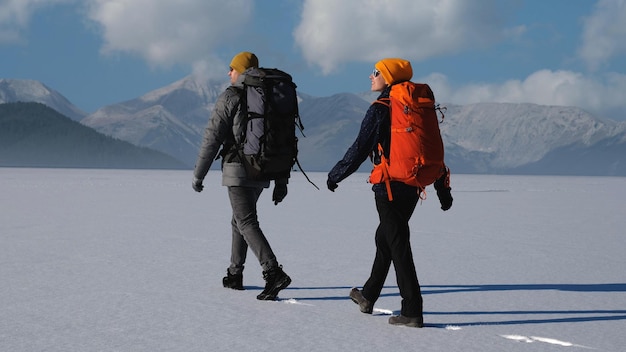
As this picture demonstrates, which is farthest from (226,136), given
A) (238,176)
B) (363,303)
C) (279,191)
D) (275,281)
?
(363,303)

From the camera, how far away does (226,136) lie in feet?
19.8

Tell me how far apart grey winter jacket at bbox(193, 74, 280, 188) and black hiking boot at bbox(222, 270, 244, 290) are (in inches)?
38.8

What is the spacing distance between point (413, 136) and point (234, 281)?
246 cm

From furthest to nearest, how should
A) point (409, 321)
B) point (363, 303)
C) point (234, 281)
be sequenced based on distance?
point (234, 281), point (363, 303), point (409, 321)

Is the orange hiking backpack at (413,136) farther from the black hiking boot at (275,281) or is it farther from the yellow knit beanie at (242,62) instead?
the yellow knit beanie at (242,62)

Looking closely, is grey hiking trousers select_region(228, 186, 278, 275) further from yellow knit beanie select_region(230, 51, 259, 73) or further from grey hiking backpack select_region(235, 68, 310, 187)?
yellow knit beanie select_region(230, 51, 259, 73)

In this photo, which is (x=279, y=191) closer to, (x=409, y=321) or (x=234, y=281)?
(x=234, y=281)

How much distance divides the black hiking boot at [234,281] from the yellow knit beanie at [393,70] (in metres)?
2.43

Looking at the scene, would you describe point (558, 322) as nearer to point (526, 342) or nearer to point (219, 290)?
point (526, 342)

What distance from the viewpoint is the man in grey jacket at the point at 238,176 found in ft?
19.5

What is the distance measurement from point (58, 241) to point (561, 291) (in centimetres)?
679

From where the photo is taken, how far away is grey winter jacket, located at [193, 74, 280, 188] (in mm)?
5914

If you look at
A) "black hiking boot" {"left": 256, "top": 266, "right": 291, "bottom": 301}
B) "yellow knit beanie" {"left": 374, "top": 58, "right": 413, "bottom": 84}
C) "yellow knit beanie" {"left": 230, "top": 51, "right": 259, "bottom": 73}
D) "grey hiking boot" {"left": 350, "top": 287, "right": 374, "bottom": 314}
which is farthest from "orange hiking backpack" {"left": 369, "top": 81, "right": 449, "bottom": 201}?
"yellow knit beanie" {"left": 230, "top": 51, "right": 259, "bottom": 73}

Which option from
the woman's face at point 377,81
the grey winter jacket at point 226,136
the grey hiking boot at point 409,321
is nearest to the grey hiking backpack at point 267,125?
the grey winter jacket at point 226,136
